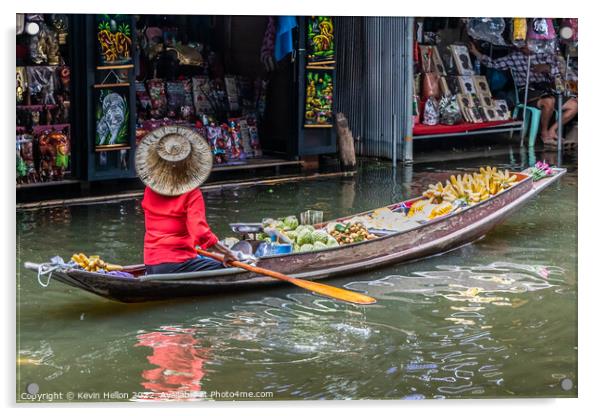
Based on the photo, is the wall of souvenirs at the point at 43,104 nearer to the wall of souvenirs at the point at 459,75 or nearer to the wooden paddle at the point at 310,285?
the wooden paddle at the point at 310,285

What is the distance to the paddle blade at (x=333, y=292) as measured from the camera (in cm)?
825

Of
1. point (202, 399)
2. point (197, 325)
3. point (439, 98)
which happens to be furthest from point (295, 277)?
point (439, 98)

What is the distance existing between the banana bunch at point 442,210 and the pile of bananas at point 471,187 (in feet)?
0.12

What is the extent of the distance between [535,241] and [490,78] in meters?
3.49

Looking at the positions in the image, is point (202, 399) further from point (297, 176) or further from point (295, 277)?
point (297, 176)

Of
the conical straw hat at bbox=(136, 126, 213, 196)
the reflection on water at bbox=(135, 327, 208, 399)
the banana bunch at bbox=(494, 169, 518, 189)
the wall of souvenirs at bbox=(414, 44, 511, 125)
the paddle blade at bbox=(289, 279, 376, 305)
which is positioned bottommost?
the reflection on water at bbox=(135, 327, 208, 399)

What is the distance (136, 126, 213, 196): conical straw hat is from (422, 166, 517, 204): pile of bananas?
2402mm

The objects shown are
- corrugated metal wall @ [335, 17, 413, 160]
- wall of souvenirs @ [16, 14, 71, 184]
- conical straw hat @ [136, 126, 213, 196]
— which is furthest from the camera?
corrugated metal wall @ [335, 17, 413, 160]

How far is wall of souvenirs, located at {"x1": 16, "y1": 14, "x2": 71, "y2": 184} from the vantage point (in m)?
10.3

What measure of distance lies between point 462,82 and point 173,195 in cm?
546

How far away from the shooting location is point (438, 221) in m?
9.47

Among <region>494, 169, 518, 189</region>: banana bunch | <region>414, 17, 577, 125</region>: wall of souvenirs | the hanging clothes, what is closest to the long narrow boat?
<region>494, 169, 518, 189</region>: banana bunch

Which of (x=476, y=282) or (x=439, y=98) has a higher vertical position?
(x=439, y=98)

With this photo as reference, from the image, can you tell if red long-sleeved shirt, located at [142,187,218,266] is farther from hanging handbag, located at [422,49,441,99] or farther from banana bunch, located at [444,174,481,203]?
hanging handbag, located at [422,49,441,99]
